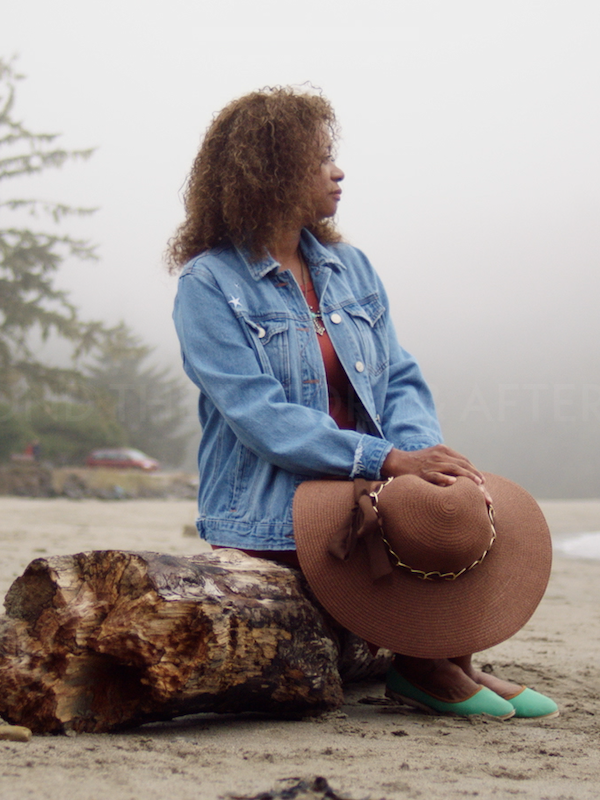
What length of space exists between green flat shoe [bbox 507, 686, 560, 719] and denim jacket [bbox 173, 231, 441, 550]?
2.68 feet

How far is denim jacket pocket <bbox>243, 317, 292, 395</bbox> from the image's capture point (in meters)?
2.57

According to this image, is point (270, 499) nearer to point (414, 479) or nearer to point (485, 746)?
point (414, 479)

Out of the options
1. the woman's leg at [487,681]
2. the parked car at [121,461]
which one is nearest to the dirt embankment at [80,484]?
the parked car at [121,461]

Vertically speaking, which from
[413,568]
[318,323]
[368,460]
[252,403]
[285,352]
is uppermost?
[318,323]

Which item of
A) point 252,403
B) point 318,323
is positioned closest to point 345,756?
point 252,403

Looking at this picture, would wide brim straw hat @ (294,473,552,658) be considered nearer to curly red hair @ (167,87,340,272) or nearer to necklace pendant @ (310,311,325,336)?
necklace pendant @ (310,311,325,336)

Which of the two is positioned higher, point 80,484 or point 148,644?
point 148,644

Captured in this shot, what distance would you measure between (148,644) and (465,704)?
39.2 inches

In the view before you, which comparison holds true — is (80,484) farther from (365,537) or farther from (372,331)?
(365,537)

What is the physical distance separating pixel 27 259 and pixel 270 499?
21.9 metres

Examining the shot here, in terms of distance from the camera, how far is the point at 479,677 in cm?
258

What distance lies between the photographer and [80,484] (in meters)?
18.9

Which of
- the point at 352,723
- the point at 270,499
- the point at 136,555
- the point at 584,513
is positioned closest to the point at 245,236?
the point at 270,499

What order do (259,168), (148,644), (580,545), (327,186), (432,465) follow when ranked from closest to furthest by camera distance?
1. (148,644)
2. (432,465)
3. (259,168)
4. (327,186)
5. (580,545)
